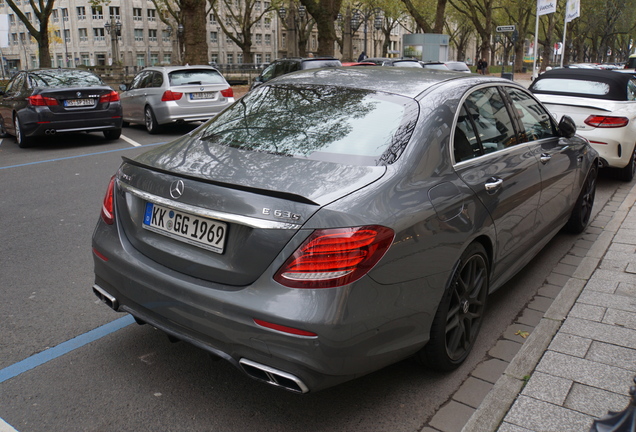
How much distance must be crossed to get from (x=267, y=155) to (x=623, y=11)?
66563mm

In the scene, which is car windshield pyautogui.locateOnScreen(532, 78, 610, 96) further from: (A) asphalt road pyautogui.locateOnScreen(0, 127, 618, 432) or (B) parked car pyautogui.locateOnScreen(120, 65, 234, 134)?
(B) parked car pyautogui.locateOnScreen(120, 65, 234, 134)

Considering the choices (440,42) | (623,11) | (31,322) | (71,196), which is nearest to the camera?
(31,322)

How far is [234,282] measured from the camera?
9.16 feet

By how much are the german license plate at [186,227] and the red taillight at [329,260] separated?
381 millimetres

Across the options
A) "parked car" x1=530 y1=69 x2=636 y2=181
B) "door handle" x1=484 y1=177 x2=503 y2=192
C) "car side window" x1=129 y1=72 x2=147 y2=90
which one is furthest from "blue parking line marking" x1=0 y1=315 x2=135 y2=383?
"car side window" x1=129 y1=72 x2=147 y2=90

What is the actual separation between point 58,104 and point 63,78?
84 cm

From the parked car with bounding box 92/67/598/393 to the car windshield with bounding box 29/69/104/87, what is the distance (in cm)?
961

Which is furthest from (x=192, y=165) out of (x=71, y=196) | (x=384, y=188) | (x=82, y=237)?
(x=71, y=196)

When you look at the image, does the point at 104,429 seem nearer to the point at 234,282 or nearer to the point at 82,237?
the point at 234,282

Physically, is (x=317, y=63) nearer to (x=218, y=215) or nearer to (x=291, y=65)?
(x=291, y=65)

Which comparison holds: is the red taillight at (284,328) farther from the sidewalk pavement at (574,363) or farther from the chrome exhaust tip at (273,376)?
the sidewalk pavement at (574,363)

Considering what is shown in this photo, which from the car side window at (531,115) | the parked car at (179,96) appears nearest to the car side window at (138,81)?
the parked car at (179,96)

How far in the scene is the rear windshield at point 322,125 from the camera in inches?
127

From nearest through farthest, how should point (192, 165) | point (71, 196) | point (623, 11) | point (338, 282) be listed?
point (338, 282), point (192, 165), point (71, 196), point (623, 11)
